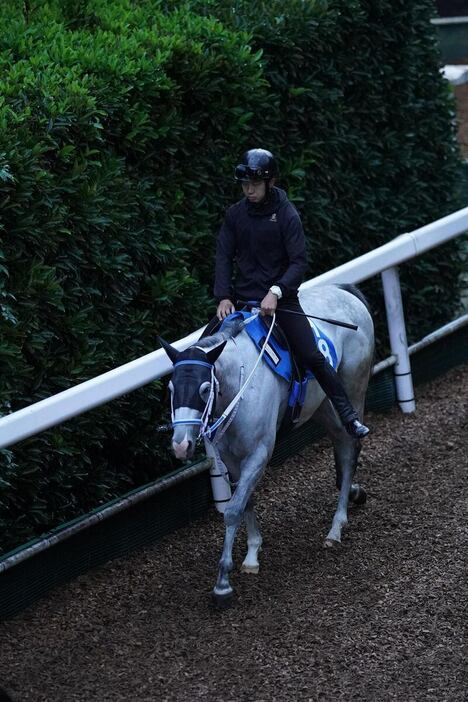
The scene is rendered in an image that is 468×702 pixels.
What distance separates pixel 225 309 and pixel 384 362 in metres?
2.50

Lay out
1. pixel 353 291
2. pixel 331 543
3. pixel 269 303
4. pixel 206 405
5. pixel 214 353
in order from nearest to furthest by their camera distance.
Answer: pixel 206 405, pixel 214 353, pixel 269 303, pixel 331 543, pixel 353 291

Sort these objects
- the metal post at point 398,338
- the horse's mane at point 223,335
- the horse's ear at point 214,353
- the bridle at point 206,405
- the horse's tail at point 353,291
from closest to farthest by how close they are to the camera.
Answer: the bridle at point 206,405
the horse's ear at point 214,353
the horse's mane at point 223,335
the horse's tail at point 353,291
the metal post at point 398,338

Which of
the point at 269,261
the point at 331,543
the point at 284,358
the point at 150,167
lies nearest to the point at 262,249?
the point at 269,261

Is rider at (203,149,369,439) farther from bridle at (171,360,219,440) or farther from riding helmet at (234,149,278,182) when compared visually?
bridle at (171,360,219,440)

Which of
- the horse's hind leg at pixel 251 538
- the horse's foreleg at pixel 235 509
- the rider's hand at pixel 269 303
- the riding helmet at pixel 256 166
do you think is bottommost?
the horse's hind leg at pixel 251 538

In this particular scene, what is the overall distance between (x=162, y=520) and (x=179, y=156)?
7.44 feet

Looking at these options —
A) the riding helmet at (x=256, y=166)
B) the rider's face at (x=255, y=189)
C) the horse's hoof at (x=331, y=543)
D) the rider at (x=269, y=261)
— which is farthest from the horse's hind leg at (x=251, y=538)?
the riding helmet at (x=256, y=166)

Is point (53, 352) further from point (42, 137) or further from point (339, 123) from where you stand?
point (339, 123)

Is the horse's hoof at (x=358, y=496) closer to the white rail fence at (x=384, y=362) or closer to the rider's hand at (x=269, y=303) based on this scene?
the white rail fence at (x=384, y=362)

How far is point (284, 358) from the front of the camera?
273 inches

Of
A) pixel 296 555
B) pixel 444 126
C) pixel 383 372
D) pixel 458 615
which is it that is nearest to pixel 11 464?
pixel 296 555

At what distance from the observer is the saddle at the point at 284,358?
6816 mm

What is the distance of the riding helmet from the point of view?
21.9 feet

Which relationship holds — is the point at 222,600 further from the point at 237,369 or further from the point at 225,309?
the point at 225,309
